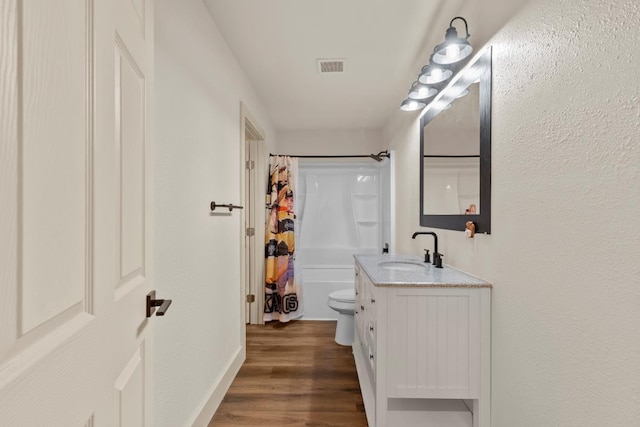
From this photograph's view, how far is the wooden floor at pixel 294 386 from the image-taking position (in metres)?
1.82

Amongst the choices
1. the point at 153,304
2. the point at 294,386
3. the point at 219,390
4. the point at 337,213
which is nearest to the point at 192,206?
the point at 153,304

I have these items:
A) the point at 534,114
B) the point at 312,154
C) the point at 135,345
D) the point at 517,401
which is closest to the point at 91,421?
the point at 135,345

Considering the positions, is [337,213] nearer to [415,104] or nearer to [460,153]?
[415,104]

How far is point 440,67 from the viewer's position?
1700mm

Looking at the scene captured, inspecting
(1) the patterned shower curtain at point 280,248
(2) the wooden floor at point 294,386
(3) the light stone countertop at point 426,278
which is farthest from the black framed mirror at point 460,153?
(1) the patterned shower curtain at point 280,248

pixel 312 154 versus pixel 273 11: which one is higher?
pixel 273 11

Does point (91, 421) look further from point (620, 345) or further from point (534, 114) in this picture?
point (534, 114)

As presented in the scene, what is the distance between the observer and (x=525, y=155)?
1166 mm

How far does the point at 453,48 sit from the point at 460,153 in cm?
53

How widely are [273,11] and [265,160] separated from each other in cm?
169

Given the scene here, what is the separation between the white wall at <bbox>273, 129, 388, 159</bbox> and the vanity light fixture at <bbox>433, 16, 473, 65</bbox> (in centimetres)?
234

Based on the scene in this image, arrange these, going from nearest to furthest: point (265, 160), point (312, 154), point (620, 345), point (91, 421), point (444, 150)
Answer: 1. point (91, 421)
2. point (620, 345)
3. point (444, 150)
4. point (265, 160)
5. point (312, 154)

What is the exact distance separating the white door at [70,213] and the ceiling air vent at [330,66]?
1.62 meters

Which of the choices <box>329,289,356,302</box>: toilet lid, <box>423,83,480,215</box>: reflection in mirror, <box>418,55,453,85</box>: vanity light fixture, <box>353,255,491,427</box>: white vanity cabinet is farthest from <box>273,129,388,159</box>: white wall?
<box>353,255,491,427</box>: white vanity cabinet
